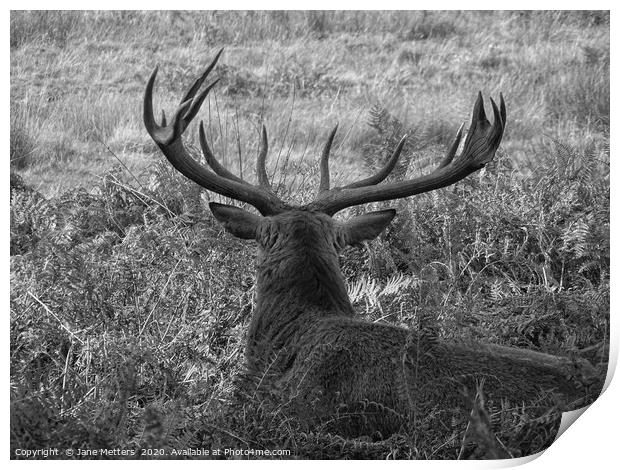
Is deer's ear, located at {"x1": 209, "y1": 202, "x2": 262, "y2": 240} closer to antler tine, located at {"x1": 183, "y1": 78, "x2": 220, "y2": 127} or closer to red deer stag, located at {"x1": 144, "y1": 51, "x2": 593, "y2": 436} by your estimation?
red deer stag, located at {"x1": 144, "y1": 51, "x2": 593, "y2": 436}

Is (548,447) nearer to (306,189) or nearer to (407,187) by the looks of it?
(407,187)

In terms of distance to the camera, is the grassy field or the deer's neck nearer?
the grassy field

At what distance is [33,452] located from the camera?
4168 millimetres

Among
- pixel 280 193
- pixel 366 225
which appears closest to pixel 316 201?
pixel 366 225

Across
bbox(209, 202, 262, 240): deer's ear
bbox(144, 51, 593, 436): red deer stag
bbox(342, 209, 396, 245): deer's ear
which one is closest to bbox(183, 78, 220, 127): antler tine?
bbox(144, 51, 593, 436): red deer stag

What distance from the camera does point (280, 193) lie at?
20.7 ft

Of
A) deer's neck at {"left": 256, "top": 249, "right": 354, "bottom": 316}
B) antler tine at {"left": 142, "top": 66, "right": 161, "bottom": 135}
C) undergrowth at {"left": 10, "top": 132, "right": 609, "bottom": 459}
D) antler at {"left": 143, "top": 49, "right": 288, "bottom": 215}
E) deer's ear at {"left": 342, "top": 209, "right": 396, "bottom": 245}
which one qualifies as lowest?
undergrowth at {"left": 10, "top": 132, "right": 609, "bottom": 459}

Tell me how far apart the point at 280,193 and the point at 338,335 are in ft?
6.36

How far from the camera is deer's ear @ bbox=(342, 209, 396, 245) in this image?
5032mm

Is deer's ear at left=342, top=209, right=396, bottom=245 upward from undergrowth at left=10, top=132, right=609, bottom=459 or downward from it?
upward

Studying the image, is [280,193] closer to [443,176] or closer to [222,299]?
[222,299]
